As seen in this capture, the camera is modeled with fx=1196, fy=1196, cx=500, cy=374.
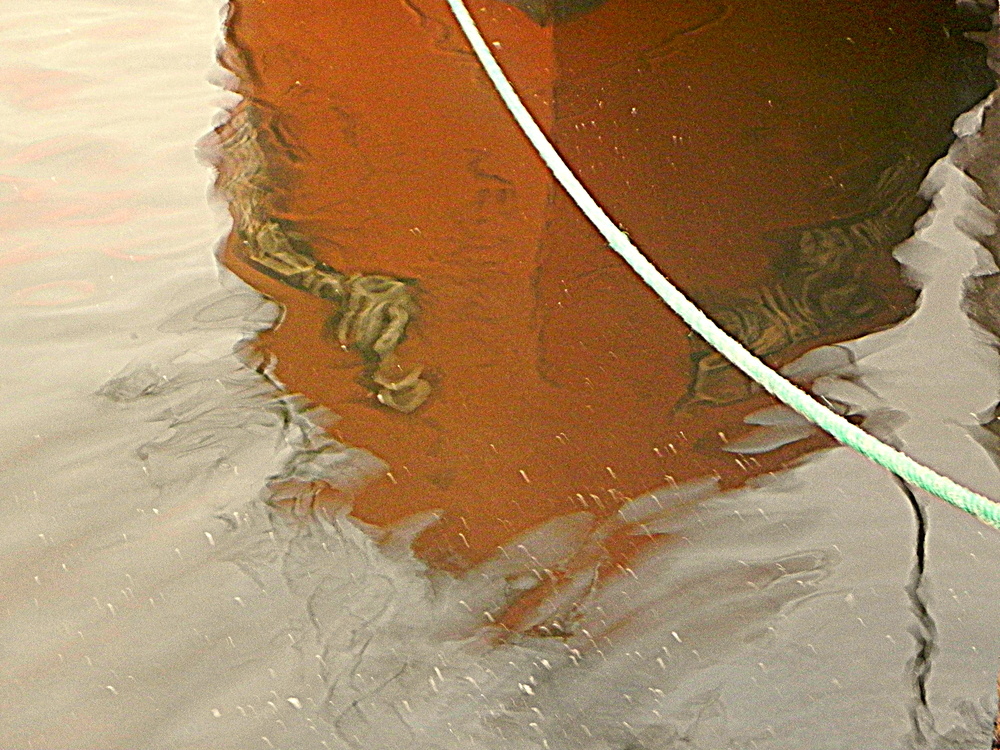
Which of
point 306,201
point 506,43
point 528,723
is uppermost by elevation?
point 506,43

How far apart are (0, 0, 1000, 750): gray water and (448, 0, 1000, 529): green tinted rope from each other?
0.47 metres

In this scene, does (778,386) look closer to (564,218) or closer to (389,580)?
(389,580)

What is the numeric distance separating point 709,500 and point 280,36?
1.84 meters

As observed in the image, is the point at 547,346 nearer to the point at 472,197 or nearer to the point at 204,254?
the point at 472,197

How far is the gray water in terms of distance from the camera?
145cm

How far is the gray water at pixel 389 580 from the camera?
1.45 m

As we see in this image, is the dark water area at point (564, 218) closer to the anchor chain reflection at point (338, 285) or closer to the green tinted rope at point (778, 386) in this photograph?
the anchor chain reflection at point (338, 285)

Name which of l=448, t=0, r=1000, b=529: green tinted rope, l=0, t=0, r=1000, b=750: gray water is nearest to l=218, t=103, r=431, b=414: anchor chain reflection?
l=0, t=0, r=1000, b=750: gray water

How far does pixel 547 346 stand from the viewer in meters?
2.09

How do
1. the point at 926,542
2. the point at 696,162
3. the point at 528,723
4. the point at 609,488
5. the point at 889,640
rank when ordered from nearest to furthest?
the point at 528,723 < the point at 889,640 < the point at 926,542 < the point at 609,488 < the point at 696,162

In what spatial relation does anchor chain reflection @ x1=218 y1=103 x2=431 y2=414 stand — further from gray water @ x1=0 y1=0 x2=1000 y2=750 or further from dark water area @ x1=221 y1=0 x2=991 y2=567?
gray water @ x1=0 y1=0 x2=1000 y2=750

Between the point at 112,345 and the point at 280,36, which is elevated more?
the point at 280,36

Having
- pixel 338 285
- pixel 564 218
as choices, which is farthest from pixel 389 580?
pixel 564 218

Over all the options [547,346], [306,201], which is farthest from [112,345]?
[547,346]
